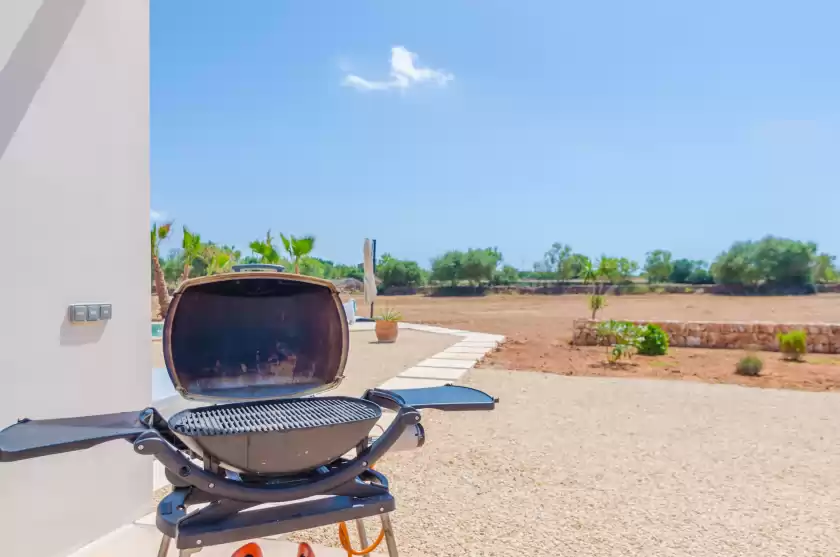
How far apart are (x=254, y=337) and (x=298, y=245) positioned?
16.2 metres

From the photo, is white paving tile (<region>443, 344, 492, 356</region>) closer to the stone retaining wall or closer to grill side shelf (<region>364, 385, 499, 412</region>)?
the stone retaining wall

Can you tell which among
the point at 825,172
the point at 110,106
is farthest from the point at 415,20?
the point at 825,172

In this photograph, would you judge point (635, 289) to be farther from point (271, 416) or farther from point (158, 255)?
point (271, 416)

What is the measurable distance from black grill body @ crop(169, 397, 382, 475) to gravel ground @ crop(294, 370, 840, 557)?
4.89 feet

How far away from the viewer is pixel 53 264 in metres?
2.09

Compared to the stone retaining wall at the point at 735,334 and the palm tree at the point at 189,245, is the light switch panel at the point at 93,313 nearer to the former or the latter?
the stone retaining wall at the point at 735,334

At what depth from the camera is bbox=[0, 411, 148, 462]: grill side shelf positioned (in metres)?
1.01

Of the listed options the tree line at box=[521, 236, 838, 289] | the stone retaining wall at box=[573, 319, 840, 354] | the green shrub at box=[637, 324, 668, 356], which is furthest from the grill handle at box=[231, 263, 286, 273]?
the tree line at box=[521, 236, 838, 289]

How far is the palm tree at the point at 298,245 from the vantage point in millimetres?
17406

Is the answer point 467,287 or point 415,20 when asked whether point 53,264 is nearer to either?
point 415,20

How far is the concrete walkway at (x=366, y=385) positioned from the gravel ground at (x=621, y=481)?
35cm

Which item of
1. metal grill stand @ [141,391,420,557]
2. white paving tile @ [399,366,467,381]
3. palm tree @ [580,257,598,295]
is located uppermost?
palm tree @ [580,257,598,295]

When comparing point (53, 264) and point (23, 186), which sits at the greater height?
point (23, 186)

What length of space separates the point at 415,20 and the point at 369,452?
1119cm
